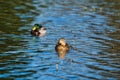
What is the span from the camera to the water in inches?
732

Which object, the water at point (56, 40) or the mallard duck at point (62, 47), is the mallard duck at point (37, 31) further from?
the mallard duck at point (62, 47)

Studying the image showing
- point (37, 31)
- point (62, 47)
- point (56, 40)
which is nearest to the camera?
point (62, 47)

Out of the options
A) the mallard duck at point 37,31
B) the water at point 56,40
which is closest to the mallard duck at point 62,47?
the water at point 56,40

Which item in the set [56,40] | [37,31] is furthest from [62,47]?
[37,31]

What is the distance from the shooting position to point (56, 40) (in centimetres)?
2528

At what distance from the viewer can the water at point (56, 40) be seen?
61.0ft

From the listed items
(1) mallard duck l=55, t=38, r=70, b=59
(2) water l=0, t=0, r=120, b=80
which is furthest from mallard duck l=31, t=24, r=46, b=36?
(1) mallard duck l=55, t=38, r=70, b=59

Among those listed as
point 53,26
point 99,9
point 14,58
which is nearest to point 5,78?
point 14,58

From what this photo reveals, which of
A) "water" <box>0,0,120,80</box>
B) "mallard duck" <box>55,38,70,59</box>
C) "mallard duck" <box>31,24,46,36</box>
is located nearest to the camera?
"water" <box>0,0,120,80</box>

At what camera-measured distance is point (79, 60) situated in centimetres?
2067

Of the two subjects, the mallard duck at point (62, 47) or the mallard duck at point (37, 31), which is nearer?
the mallard duck at point (62, 47)

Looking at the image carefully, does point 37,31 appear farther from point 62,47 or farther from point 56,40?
point 62,47

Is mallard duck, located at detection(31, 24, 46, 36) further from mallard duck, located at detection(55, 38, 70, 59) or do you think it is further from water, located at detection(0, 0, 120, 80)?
mallard duck, located at detection(55, 38, 70, 59)

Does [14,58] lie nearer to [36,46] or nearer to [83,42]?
[36,46]
